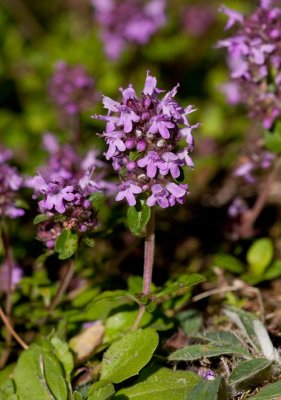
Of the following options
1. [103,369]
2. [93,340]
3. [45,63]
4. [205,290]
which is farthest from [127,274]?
[45,63]

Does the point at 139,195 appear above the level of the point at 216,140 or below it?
below

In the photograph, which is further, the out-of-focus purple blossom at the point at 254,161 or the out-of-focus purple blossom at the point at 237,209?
the out-of-focus purple blossom at the point at 237,209

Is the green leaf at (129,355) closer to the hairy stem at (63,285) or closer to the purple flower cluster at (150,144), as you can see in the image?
the hairy stem at (63,285)

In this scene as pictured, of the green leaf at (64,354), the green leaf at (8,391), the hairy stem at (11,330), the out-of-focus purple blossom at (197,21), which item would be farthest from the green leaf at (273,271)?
the out-of-focus purple blossom at (197,21)

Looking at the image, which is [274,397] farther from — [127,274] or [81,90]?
[81,90]

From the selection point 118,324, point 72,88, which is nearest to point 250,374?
point 118,324

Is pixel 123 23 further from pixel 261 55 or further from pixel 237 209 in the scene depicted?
pixel 261 55
